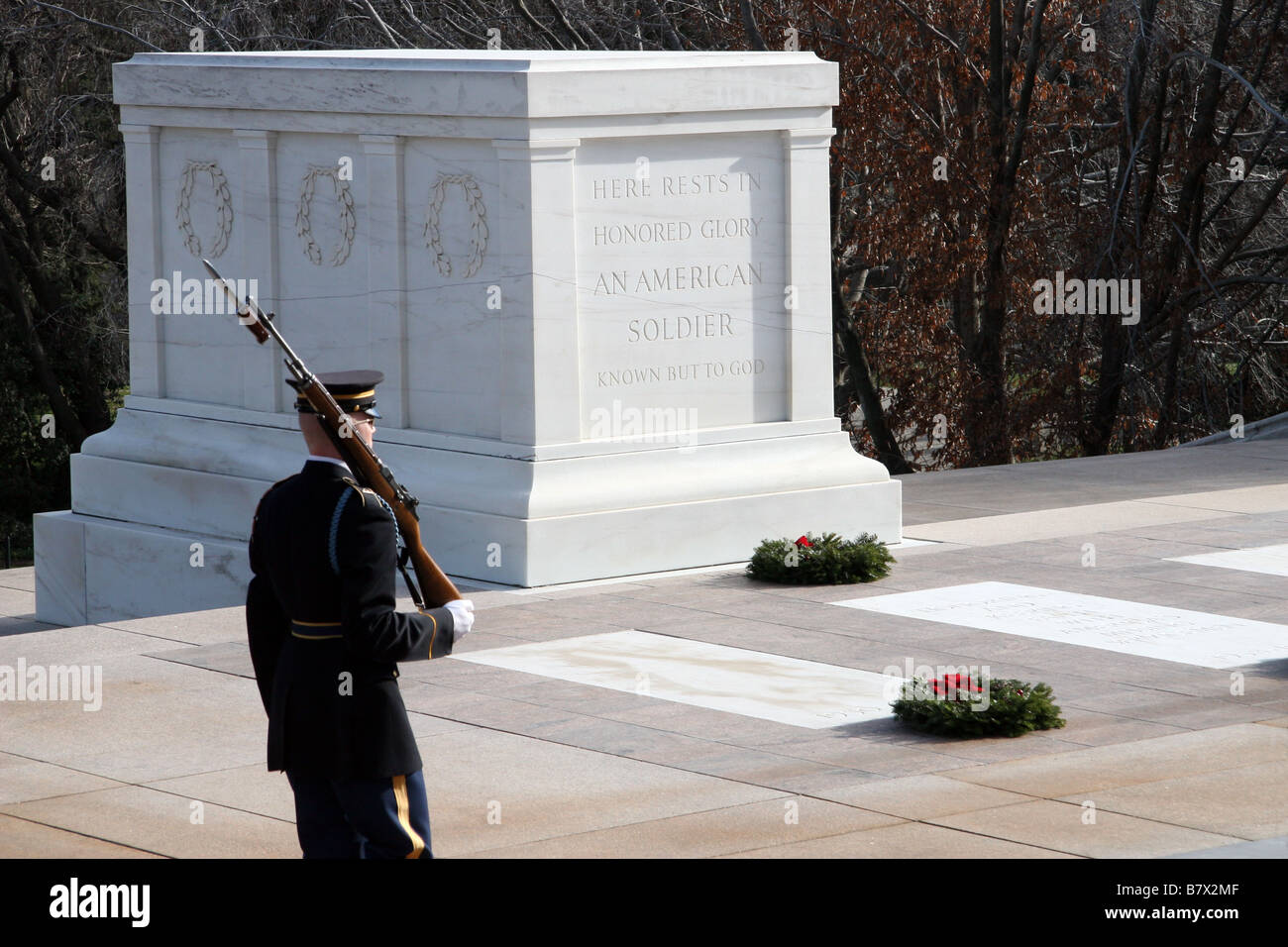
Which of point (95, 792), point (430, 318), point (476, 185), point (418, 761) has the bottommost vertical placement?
point (95, 792)

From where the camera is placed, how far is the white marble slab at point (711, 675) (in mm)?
8438

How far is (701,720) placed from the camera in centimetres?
828

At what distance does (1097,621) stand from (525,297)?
361 cm

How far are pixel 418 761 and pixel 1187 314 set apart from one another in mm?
17157

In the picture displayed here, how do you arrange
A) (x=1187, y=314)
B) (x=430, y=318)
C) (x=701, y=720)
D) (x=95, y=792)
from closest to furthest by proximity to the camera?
(x=95, y=792), (x=701, y=720), (x=430, y=318), (x=1187, y=314)

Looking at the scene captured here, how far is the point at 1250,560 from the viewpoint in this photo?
38.1 ft

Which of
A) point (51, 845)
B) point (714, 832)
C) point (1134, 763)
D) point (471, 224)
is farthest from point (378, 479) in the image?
point (471, 224)

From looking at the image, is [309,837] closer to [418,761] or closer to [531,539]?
[418,761]

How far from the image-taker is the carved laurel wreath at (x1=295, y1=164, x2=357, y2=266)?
1216 cm

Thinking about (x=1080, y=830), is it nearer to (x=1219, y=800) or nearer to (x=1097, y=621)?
(x=1219, y=800)

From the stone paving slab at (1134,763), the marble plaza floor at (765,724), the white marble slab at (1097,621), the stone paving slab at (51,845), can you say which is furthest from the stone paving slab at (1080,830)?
the stone paving slab at (51,845)

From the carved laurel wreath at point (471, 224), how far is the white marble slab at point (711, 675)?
267 cm

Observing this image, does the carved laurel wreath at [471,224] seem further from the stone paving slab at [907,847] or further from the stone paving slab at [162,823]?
the stone paving slab at [907,847]

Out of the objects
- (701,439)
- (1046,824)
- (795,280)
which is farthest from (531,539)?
(1046,824)
